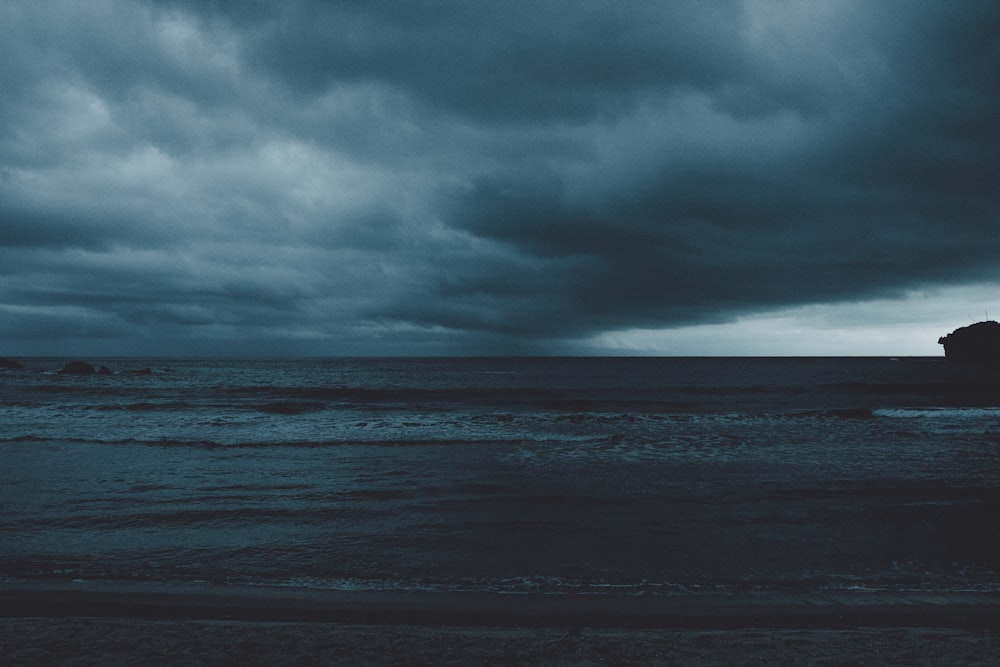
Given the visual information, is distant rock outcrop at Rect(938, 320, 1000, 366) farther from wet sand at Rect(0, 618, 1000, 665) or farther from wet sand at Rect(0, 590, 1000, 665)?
wet sand at Rect(0, 618, 1000, 665)

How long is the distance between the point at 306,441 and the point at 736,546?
19.3 m

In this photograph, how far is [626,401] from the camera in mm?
48750

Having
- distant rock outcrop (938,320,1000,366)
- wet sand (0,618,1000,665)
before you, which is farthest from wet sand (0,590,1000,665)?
distant rock outcrop (938,320,1000,366)

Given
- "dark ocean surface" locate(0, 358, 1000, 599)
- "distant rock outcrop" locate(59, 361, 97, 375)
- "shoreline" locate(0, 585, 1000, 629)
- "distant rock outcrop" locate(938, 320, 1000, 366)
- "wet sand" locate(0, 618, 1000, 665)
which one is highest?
"distant rock outcrop" locate(938, 320, 1000, 366)

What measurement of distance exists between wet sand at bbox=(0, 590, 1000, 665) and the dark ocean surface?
709 mm

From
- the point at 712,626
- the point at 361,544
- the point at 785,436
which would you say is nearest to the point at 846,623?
the point at 712,626

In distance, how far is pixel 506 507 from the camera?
14125mm

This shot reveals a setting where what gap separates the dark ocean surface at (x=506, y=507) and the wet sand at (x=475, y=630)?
27.9 inches

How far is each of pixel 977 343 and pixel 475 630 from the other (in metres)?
147

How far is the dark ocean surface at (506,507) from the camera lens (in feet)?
31.6

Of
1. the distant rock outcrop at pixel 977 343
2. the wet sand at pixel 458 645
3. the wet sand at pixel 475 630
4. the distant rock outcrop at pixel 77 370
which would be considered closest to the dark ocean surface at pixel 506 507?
the wet sand at pixel 475 630

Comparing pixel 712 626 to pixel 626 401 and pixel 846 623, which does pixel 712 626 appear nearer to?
pixel 846 623

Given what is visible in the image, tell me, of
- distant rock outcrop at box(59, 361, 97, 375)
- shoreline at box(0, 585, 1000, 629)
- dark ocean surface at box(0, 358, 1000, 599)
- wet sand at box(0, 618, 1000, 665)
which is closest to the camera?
wet sand at box(0, 618, 1000, 665)

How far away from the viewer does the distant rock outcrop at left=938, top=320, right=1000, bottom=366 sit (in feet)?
370
